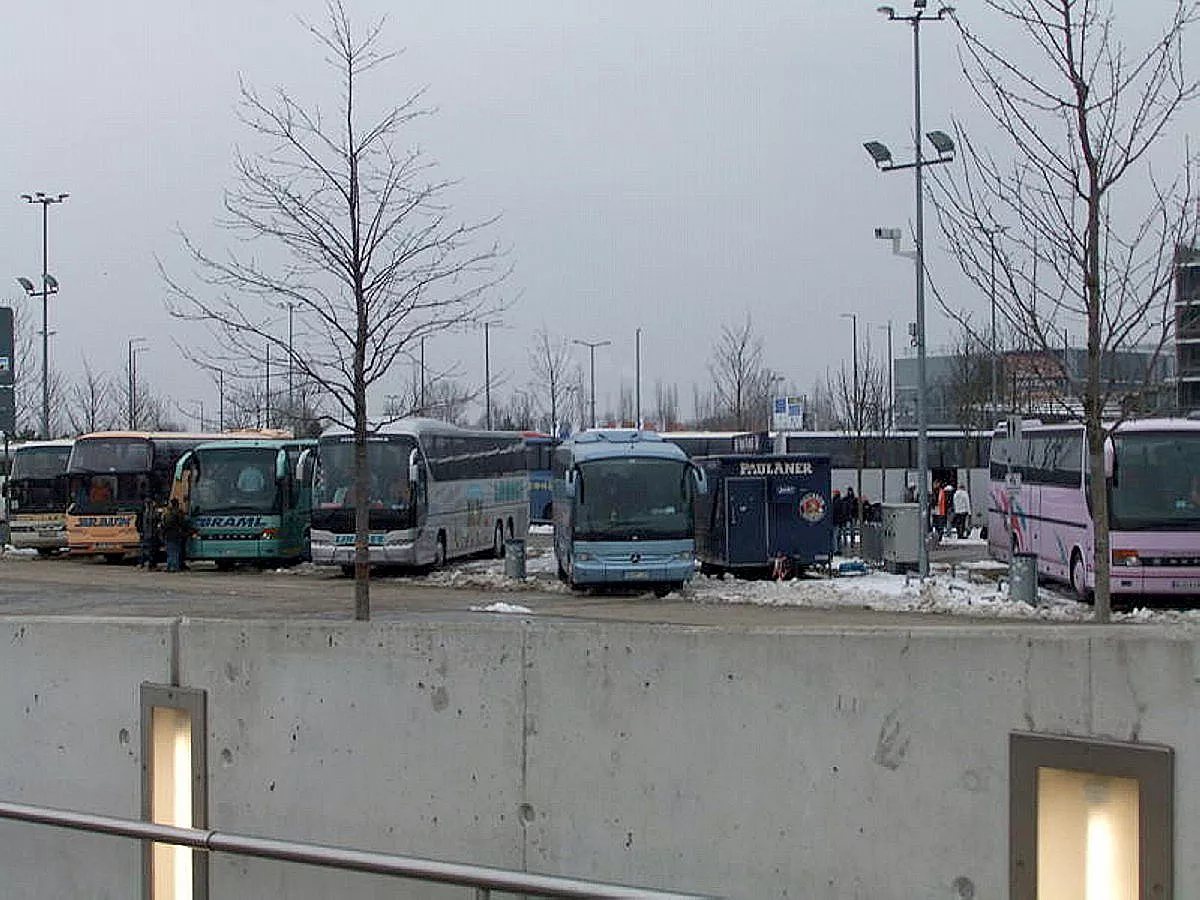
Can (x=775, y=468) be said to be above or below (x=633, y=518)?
above

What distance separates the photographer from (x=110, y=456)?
37.2m

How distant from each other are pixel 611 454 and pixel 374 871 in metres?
22.9

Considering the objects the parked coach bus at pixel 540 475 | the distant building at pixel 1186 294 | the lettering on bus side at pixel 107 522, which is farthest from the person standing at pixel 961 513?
the distant building at pixel 1186 294

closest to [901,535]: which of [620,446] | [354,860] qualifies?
[620,446]

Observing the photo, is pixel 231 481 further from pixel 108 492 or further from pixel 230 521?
pixel 108 492

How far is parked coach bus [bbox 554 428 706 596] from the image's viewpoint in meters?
27.1

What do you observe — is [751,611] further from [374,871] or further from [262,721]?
[374,871]

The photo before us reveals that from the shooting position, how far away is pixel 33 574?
33812 mm

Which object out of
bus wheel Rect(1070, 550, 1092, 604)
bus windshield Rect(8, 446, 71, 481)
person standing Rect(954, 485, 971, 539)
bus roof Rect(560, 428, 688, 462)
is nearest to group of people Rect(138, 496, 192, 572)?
bus windshield Rect(8, 446, 71, 481)

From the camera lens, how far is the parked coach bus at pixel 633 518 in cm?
2712

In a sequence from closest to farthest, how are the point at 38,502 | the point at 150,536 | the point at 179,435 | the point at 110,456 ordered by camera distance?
the point at 150,536 < the point at 110,456 < the point at 38,502 < the point at 179,435

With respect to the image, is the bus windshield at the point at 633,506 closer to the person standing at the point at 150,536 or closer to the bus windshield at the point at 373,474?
the bus windshield at the point at 373,474

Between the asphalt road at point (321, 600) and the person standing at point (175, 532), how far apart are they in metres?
0.51

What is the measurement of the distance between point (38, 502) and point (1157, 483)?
97.6 feet
